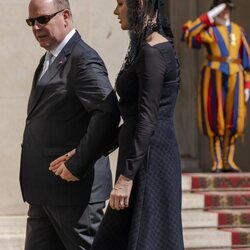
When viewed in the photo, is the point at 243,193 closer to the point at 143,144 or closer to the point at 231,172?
the point at 231,172

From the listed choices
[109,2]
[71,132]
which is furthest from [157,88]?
[109,2]

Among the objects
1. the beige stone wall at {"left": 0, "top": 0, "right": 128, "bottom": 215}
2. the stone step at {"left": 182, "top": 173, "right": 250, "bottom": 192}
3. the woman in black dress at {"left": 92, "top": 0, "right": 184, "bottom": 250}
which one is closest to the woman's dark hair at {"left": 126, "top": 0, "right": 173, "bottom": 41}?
the woman in black dress at {"left": 92, "top": 0, "right": 184, "bottom": 250}

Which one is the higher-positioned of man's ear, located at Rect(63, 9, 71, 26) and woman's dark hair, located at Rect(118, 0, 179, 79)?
woman's dark hair, located at Rect(118, 0, 179, 79)

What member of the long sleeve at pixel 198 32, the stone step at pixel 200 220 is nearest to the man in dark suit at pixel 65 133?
the stone step at pixel 200 220

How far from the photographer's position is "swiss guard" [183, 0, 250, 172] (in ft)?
28.6

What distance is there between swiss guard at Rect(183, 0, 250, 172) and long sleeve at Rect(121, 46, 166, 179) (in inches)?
184

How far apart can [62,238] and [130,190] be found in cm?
63

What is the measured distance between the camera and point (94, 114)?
4410mm

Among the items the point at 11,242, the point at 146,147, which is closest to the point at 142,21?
the point at 146,147

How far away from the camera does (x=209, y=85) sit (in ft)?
28.7

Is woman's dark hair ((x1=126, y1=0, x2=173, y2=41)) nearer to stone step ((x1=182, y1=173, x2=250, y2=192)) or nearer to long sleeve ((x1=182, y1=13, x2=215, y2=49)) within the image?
stone step ((x1=182, y1=173, x2=250, y2=192))

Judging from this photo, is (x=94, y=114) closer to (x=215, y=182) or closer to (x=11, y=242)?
(x=11, y=242)

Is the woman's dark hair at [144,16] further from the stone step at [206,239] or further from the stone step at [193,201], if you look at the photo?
the stone step at [193,201]

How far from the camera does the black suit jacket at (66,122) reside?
444cm
